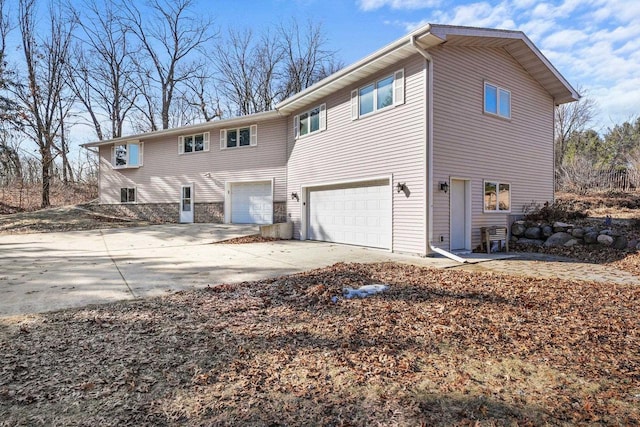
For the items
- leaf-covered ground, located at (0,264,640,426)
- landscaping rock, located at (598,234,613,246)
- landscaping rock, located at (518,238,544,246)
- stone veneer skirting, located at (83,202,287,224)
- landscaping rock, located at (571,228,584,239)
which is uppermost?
stone veneer skirting, located at (83,202,287,224)

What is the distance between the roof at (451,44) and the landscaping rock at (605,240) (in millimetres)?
5334

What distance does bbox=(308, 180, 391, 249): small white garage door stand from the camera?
31.2 feet

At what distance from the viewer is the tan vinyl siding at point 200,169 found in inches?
551

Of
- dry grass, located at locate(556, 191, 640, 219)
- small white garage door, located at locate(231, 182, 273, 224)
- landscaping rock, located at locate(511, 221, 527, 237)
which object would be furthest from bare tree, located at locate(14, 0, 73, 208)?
dry grass, located at locate(556, 191, 640, 219)

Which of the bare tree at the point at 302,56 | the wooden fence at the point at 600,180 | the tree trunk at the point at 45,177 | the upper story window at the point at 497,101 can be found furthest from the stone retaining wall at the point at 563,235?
the tree trunk at the point at 45,177

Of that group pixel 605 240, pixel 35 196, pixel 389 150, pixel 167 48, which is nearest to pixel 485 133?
pixel 389 150

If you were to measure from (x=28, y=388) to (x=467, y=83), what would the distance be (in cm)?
1036

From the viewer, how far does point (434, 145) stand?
8336mm

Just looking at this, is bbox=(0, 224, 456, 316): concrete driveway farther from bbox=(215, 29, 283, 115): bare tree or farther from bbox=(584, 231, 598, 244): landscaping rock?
bbox=(215, 29, 283, 115): bare tree

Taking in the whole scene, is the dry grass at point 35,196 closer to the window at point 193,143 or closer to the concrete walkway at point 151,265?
the concrete walkway at point 151,265

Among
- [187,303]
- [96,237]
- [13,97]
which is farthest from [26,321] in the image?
[13,97]

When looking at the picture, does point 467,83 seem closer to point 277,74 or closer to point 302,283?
point 302,283

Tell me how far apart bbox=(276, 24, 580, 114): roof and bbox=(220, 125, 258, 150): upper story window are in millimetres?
2813

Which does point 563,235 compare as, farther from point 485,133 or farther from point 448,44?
point 448,44
